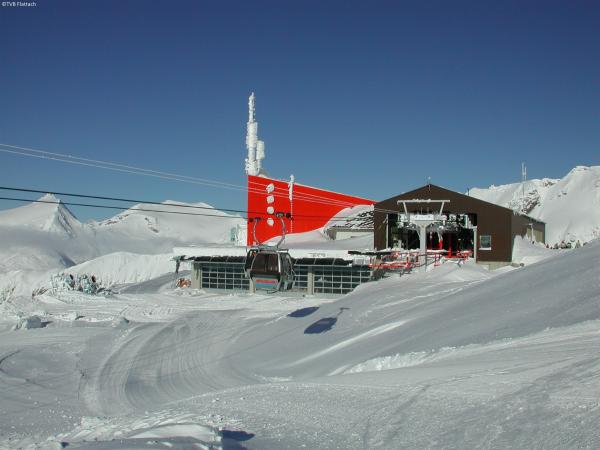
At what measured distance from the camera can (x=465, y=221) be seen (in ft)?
108

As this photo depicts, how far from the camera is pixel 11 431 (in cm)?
884

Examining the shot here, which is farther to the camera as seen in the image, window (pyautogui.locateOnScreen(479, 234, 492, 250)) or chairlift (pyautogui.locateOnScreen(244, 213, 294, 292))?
window (pyautogui.locateOnScreen(479, 234, 492, 250))

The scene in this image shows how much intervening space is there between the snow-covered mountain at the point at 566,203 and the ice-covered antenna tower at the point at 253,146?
57.3 m

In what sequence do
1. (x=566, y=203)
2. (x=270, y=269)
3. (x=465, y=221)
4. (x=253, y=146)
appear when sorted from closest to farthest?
(x=270, y=269) → (x=465, y=221) → (x=253, y=146) → (x=566, y=203)

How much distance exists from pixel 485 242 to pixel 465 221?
1.73 metres

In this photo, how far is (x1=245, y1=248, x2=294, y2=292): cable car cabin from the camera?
1392cm

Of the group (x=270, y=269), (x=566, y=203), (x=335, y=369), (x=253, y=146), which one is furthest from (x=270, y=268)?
(x=566, y=203)

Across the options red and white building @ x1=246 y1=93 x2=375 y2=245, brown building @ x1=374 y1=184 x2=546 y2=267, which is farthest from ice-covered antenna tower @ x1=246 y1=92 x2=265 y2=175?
brown building @ x1=374 y1=184 x2=546 y2=267

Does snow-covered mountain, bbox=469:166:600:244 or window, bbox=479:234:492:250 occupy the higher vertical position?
snow-covered mountain, bbox=469:166:600:244

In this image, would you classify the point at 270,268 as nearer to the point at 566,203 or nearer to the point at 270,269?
the point at 270,269

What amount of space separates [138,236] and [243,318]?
83785 mm

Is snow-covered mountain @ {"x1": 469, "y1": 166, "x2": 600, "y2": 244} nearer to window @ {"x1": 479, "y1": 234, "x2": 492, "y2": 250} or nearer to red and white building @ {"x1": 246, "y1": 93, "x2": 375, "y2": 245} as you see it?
red and white building @ {"x1": 246, "y1": 93, "x2": 375, "y2": 245}

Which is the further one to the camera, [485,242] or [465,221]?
[465,221]

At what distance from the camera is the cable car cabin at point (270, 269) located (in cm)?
1392
